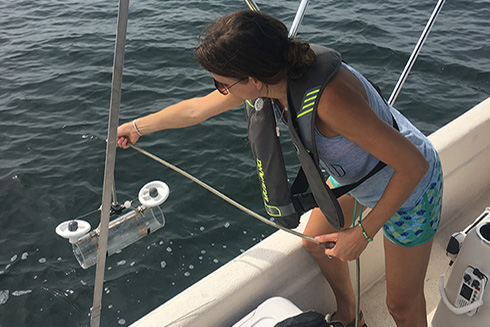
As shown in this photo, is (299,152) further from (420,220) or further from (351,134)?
(420,220)

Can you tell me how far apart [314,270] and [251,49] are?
3.90 ft

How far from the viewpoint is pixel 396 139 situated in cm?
125

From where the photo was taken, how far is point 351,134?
49.5 inches

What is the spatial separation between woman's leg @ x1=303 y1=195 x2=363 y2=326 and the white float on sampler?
26.2 inches

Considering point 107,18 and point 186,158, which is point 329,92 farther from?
point 107,18

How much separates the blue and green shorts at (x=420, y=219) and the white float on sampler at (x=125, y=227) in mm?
873

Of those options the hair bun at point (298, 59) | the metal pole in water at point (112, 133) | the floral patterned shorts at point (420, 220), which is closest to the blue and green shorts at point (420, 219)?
the floral patterned shorts at point (420, 220)

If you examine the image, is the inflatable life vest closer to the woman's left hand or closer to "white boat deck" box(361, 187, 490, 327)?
the woman's left hand

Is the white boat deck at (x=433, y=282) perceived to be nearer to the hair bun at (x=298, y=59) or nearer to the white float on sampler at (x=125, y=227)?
the white float on sampler at (x=125, y=227)

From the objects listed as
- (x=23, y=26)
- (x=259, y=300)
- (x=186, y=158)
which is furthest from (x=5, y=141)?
(x=259, y=300)

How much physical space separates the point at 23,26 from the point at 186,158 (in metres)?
4.73

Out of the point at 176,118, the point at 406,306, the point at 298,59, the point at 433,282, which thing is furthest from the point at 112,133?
the point at 433,282

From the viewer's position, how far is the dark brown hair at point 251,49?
3.92 ft

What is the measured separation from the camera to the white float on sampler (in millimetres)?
1677
